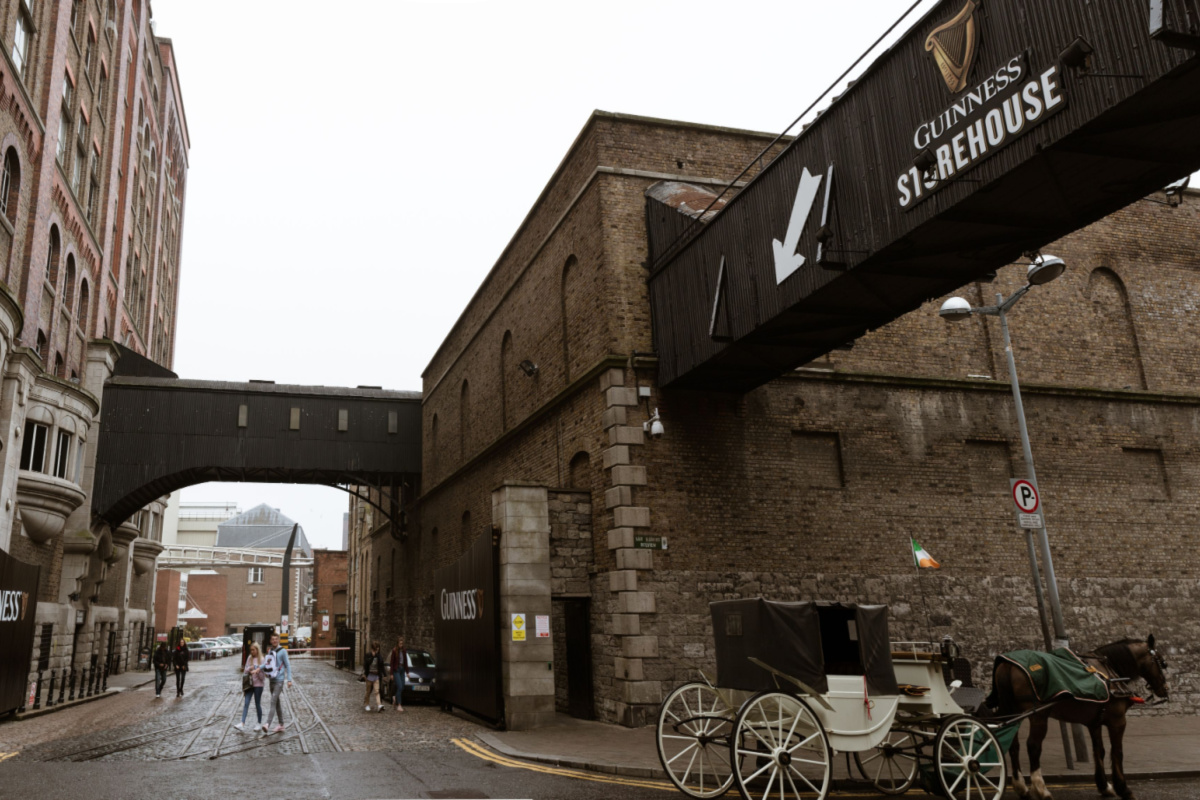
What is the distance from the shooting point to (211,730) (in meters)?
16.0

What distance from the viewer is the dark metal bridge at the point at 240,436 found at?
30.6 m

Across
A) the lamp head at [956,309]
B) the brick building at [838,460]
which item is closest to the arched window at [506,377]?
Answer: the brick building at [838,460]

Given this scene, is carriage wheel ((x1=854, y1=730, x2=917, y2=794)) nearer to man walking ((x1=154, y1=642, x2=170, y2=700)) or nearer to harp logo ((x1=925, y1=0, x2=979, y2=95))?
harp logo ((x1=925, y1=0, x2=979, y2=95))

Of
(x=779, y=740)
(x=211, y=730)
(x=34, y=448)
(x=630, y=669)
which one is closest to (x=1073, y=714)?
(x=779, y=740)

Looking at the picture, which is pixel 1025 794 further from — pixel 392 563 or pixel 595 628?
pixel 392 563

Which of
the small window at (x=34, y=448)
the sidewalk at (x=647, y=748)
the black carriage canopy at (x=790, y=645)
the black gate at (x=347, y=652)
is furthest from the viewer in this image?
the black gate at (x=347, y=652)

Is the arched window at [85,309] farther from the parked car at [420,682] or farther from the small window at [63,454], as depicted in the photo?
the parked car at [420,682]

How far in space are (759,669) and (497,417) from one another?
54.8 ft

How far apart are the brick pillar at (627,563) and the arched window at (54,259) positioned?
19.7m

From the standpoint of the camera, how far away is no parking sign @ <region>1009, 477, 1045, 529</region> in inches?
474

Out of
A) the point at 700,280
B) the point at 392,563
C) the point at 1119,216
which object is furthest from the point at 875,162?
the point at 392,563

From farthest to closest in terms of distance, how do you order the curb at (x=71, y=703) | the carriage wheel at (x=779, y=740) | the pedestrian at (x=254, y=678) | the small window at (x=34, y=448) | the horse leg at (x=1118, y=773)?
1. the small window at (x=34, y=448)
2. the curb at (x=71, y=703)
3. the pedestrian at (x=254, y=678)
4. the horse leg at (x=1118, y=773)
5. the carriage wheel at (x=779, y=740)

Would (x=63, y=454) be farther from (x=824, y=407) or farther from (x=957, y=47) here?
(x=957, y=47)

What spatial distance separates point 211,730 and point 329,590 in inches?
1939
